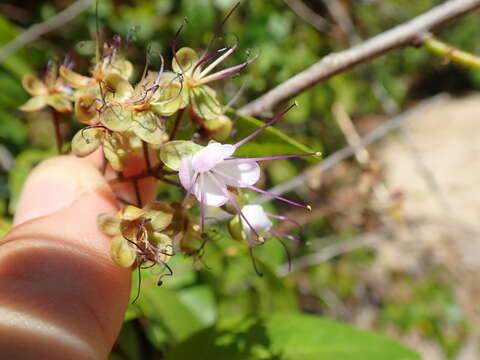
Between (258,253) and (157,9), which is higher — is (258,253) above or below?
below

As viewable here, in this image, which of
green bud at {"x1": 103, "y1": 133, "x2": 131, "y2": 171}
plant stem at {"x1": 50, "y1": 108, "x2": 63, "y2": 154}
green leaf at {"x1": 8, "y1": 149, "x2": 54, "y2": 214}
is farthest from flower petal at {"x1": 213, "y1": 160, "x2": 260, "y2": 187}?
green leaf at {"x1": 8, "y1": 149, "x2": 54, "y2": 214}

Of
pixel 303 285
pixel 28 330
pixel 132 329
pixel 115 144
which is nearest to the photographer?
pixel 28 330

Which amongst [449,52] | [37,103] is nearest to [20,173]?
[37,103]

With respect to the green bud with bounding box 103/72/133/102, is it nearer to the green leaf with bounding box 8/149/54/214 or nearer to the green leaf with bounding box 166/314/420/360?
the green leaf with bounding box 166/314/420/360

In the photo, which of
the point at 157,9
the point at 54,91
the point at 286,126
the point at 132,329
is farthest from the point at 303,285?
the point at 54,91

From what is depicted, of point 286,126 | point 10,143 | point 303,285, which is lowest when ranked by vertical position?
point 303,285

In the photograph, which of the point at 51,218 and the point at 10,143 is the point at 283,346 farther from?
the point at 10,143

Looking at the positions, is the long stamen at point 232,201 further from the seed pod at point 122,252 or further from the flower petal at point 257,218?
the seed pod at point 122,252
